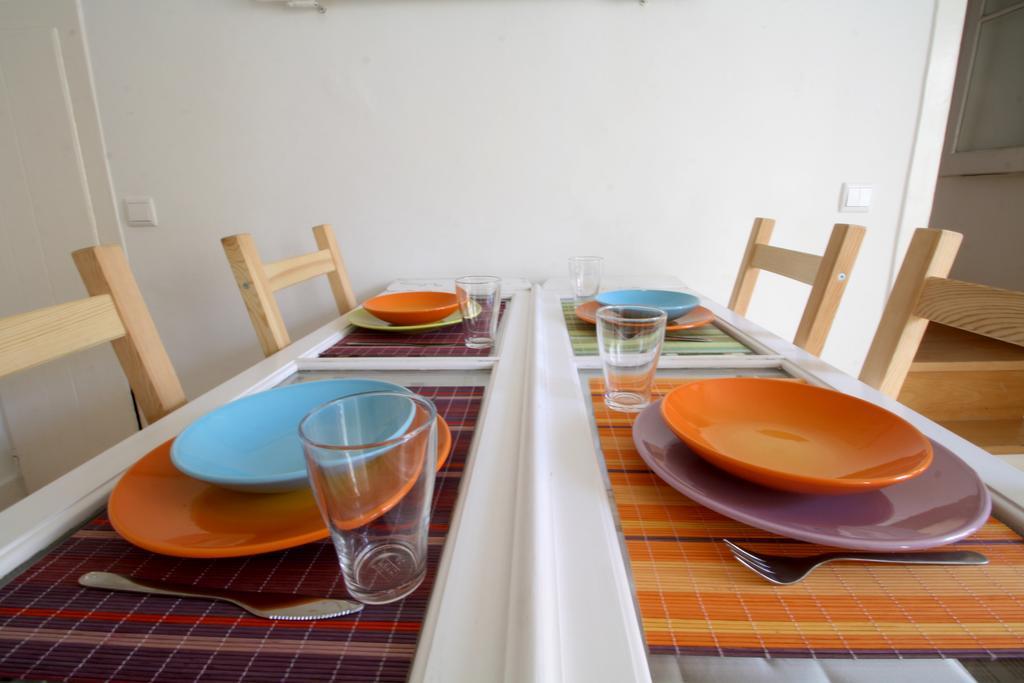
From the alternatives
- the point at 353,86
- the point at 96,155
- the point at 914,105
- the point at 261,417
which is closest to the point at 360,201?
the point at 353,86

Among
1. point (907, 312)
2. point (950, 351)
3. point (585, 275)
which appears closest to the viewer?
point (907, 312)

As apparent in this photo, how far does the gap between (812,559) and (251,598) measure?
0.36 m

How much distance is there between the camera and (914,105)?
58.6 inches

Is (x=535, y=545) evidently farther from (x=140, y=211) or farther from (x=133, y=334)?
(x=140, y=211)

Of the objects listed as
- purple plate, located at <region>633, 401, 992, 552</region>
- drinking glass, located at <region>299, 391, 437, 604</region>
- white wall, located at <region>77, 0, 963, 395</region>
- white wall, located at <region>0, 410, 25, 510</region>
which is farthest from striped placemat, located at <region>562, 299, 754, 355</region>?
white wall, located at <region>0, 410, 25, 510</region>

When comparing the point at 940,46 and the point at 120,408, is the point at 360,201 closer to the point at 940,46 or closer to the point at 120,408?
the point at 120,408

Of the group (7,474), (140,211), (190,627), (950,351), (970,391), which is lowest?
(7,474)

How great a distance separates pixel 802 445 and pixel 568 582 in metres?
0.28

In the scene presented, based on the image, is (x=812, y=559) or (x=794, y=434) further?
(x=794, y=434)

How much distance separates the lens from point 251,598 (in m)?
0.31

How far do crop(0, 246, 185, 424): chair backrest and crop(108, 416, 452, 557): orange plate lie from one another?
29 centimetres

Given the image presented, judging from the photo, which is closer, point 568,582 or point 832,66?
point 568,582

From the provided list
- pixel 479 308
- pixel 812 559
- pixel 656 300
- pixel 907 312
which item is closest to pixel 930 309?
pixel 907 312

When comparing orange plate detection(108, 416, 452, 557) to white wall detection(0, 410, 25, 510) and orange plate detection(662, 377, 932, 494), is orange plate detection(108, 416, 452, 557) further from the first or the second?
white wall detection(0, 410, 25, 510)
